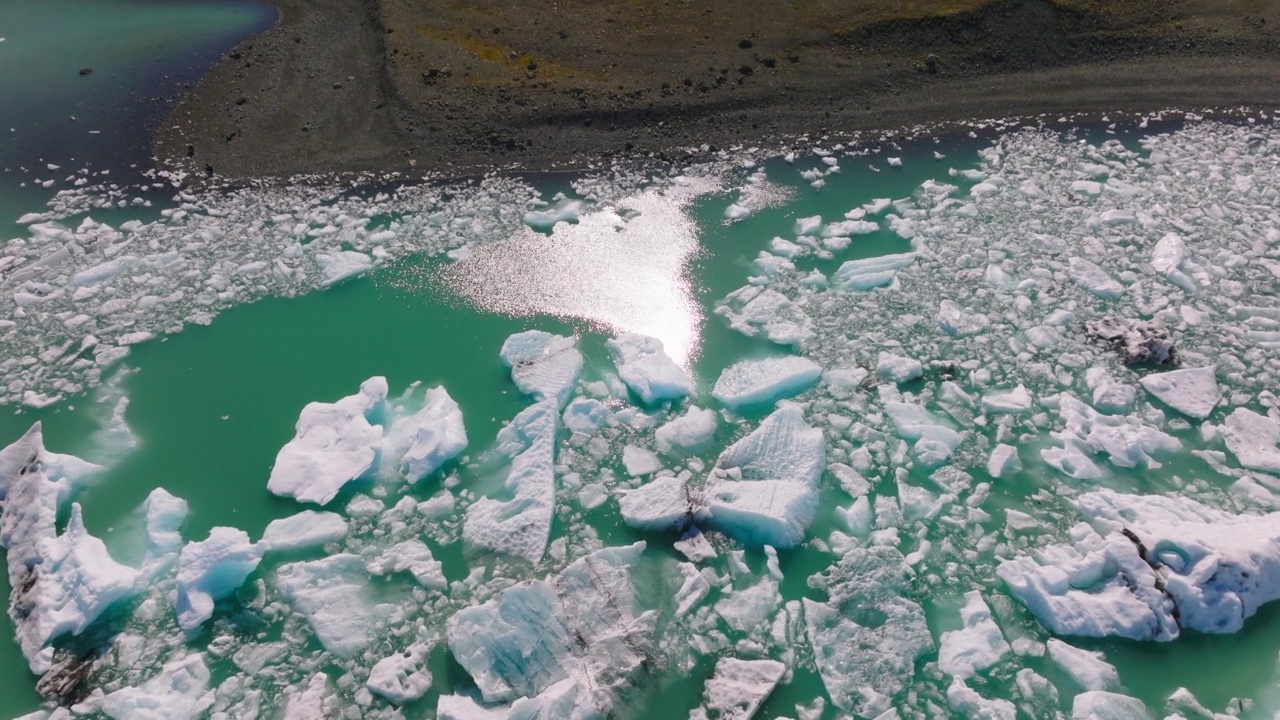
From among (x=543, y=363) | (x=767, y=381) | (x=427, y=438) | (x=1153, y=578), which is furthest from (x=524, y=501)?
(x=1153, y=578)

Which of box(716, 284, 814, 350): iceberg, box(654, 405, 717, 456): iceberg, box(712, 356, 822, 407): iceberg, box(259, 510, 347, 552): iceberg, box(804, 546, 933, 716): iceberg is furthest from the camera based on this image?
box(716, 284, 814, 350): iceberg

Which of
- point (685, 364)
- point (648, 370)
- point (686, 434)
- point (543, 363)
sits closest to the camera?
point (686, 434)

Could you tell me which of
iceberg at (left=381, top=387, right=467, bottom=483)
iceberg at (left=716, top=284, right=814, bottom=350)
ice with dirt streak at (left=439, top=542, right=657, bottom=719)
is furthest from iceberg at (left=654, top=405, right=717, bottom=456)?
iceberg at (left=381, top=387, right=467, bottom=483)

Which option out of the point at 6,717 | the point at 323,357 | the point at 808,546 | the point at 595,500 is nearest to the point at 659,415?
the point at 595,500

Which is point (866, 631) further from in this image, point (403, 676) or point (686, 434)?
point (403, 676)

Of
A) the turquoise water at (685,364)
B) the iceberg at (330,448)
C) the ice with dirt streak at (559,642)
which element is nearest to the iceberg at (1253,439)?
the turquoise water at (685,364)

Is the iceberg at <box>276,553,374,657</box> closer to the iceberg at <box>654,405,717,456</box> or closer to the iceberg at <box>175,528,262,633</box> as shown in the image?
the iceberg at <box>175,528,262,633</box>
